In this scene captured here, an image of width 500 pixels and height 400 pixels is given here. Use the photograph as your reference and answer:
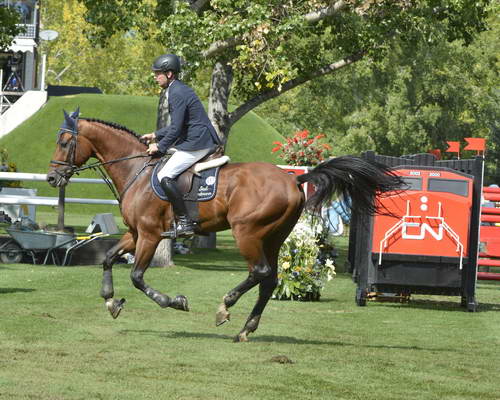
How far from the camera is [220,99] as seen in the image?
2786 centimetres

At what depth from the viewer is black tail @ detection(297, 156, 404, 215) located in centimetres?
1206

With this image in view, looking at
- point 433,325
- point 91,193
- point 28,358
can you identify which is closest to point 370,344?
point 433,325

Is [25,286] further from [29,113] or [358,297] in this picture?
[29,113]

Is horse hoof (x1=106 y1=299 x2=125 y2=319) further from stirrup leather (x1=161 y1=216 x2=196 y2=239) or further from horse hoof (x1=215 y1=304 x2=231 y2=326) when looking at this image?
horse hoof (x1=215 y1=304 x2=231 y2=326)

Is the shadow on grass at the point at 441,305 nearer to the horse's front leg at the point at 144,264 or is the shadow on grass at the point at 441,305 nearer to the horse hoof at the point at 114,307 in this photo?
the horse's front leg at the point at 144,264

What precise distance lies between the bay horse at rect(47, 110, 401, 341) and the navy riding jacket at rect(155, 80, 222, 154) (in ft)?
1.38

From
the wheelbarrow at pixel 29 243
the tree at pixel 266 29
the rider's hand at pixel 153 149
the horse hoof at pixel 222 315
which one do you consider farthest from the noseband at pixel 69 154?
the tree at pixel 266 29

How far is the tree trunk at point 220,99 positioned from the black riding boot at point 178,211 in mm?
15862

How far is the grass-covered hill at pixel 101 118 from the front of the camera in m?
53.0

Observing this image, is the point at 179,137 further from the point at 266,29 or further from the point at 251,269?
the point at 266,29

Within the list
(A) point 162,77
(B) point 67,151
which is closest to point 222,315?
(A) point 162,77

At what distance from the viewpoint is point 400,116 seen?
6191 centimetres

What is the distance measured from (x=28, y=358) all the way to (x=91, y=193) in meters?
41.7

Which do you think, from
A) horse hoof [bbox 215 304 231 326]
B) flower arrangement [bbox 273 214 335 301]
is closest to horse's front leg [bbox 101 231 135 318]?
horse hoof [bbox 215 304 231 326]
